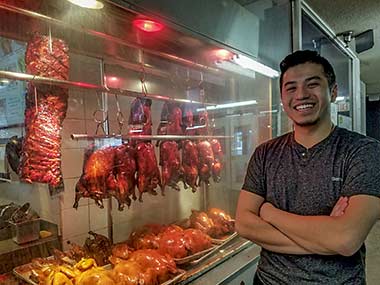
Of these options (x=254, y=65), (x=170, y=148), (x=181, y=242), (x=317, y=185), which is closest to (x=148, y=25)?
(x=170, y=148)

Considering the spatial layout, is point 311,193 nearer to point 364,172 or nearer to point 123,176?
point 364,172

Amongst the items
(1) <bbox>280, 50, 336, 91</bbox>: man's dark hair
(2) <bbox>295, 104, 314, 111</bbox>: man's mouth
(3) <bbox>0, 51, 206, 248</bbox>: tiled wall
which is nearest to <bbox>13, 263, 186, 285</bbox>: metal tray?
Result: (3) <bbox>0, 51, 206, 248</bbox>: tiled wall

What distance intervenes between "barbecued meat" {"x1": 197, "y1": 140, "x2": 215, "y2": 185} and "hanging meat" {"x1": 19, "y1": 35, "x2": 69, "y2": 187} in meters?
1.04

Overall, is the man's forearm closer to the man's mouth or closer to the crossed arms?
the crossed arms

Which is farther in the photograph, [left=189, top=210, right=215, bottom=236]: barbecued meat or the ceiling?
the ceiling

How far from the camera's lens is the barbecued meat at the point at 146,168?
1771mm

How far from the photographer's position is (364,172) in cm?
109

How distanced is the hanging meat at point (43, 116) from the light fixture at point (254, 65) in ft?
3.56

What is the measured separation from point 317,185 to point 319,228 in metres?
0.17

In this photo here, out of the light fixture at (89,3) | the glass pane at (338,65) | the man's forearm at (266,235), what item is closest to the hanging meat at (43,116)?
the light fixture at (89,3)

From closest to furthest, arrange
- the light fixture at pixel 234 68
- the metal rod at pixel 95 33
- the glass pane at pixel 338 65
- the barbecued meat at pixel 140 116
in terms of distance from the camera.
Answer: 1. the metal rod at pixel 95 33
2. the barbecued meat at pixel 140 116
3. the light fixture at pixel 234 68
4. the glass pane at pixel 338 65

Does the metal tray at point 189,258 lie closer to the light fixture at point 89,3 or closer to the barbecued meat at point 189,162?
the barbecued meat at point 189,162

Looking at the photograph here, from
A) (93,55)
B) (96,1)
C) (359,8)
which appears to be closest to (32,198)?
(93,55)

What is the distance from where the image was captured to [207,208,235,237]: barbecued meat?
2.10m
